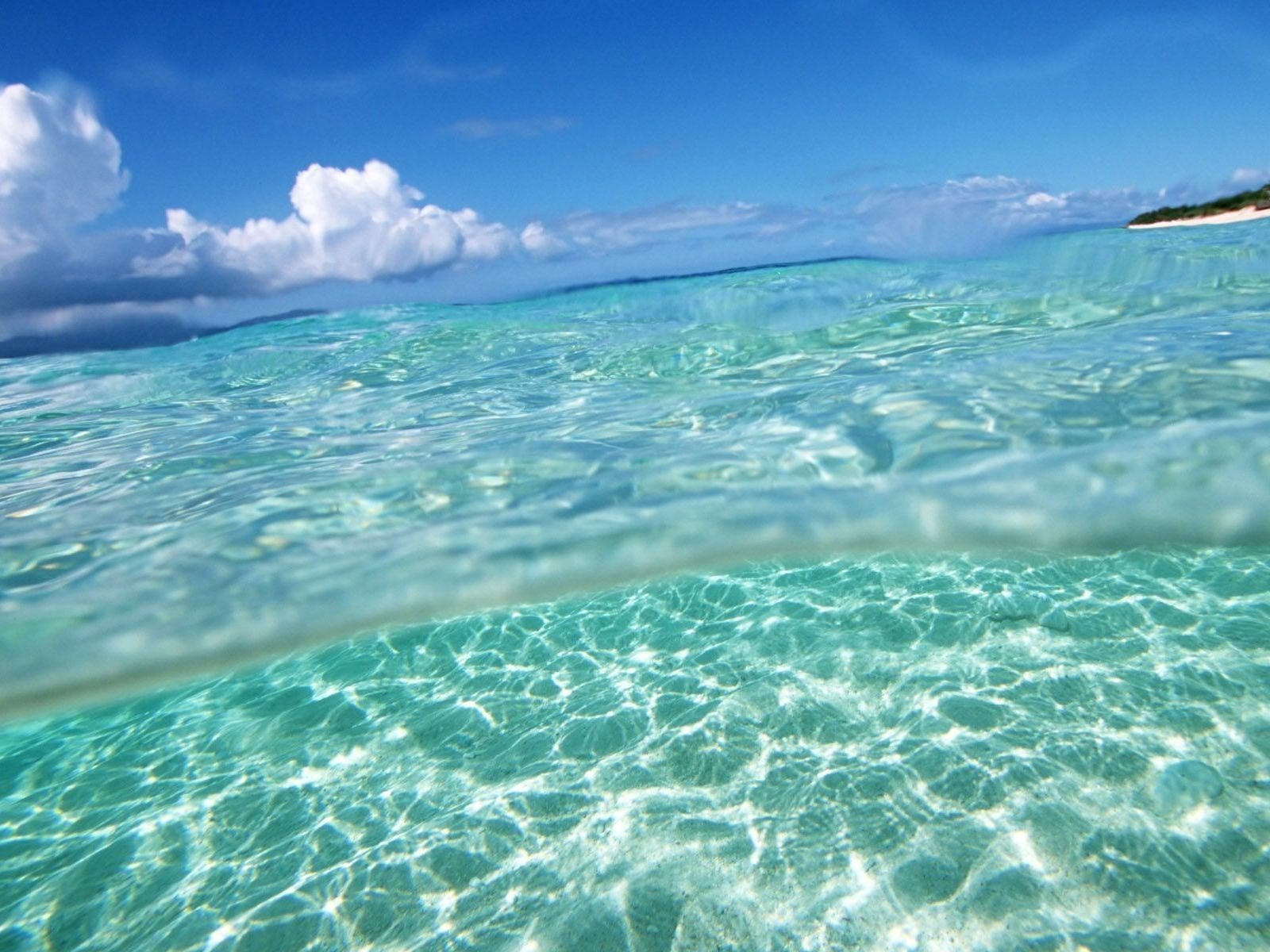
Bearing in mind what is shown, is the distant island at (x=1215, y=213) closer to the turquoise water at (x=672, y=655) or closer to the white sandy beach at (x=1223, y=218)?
the white sandy beach at (x=1223, y=218)

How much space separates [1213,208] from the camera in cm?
4034

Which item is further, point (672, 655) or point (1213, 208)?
point (1213, 208)

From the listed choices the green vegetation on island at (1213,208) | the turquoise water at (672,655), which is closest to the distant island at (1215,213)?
the green vegetation on island at (1213,208)

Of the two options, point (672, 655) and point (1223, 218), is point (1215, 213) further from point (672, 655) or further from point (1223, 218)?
point (672, 655)

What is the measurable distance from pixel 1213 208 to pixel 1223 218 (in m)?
3.61

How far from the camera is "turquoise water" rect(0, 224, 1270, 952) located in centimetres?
475

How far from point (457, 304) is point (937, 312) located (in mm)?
25841

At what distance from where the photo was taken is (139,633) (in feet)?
28.8

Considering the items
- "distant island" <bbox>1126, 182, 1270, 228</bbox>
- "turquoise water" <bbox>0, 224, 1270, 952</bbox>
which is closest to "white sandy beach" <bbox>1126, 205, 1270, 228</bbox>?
"distant island" <bbox>1126, 182, 1270, 228</bbox>

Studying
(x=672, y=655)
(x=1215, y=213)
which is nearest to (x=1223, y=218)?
(x=1215, y=213)

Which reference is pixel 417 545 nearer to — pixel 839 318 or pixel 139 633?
pixel 139 633

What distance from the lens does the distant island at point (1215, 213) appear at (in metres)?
36.9

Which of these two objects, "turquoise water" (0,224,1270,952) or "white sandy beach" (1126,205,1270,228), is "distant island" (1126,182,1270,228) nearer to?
"white sandy beach" (1126,205,1270,228)

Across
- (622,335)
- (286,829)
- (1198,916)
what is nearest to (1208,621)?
(1198,916)
